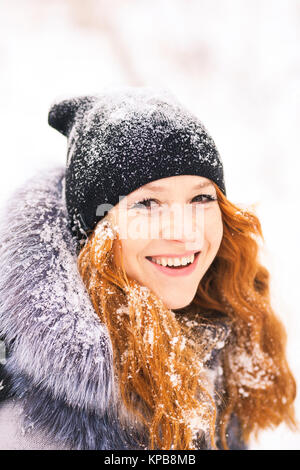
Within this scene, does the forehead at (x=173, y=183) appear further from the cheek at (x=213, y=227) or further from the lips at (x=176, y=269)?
the lips at (x=176, y=269)

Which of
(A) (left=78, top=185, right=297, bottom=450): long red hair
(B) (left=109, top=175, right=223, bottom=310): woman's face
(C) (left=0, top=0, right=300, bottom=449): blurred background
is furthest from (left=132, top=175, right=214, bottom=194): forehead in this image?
(C) (left=0, top=0, right=300, bottom=449): blurred background

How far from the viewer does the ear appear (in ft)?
3.34

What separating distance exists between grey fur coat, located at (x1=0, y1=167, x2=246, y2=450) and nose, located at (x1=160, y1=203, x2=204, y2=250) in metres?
0.27

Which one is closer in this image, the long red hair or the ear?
the long red hair

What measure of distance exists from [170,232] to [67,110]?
52cm

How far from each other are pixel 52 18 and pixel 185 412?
1.53 metres

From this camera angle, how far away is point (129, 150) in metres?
0.88

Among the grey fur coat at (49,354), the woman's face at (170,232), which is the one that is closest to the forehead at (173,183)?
the woman's face at (170,232)

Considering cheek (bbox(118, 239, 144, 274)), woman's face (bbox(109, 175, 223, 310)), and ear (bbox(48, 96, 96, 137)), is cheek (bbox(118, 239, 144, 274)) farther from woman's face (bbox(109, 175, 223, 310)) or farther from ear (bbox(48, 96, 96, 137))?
ear (bbox(48, 96, 96, 137))

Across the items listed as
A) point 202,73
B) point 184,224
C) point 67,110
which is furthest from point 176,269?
point 202,73

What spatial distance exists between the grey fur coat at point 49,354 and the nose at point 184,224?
0.88 ft

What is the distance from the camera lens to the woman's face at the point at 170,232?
888 millimetres

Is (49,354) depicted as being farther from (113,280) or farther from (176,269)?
(176,269)
